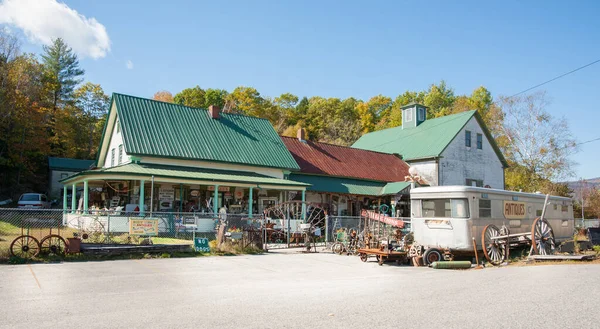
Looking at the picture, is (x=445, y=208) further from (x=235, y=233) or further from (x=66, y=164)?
(x=66, y=164)

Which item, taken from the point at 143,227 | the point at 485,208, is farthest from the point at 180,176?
the point at 485,208

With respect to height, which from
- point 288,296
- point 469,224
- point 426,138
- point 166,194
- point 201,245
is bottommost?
point 288,296

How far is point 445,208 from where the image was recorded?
17266 mm

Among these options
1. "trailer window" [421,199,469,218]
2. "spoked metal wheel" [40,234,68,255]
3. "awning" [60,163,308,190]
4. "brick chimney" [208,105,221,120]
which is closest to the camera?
"spoked metal wheel" [40,234,68,255]

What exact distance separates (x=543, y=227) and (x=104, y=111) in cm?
5837

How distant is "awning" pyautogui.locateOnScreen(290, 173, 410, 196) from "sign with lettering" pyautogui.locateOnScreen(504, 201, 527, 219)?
13822mm

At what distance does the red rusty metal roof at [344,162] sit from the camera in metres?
33.9

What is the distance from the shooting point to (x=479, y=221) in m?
17.0

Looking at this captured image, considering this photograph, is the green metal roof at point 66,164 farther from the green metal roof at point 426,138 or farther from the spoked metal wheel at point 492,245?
the spoked metal wheel at point 492,245

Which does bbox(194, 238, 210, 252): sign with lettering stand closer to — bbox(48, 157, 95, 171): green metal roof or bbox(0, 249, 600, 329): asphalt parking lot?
bbox(0, 249, 600, 329): asphalt parking lot

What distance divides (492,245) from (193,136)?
1909cm

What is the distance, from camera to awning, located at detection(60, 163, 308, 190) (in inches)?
896

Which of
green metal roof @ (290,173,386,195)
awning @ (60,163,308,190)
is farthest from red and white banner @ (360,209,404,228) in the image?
green metal roof @ (290,173,386,195)

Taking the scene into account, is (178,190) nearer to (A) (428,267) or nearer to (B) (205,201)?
(B) (205,201)
